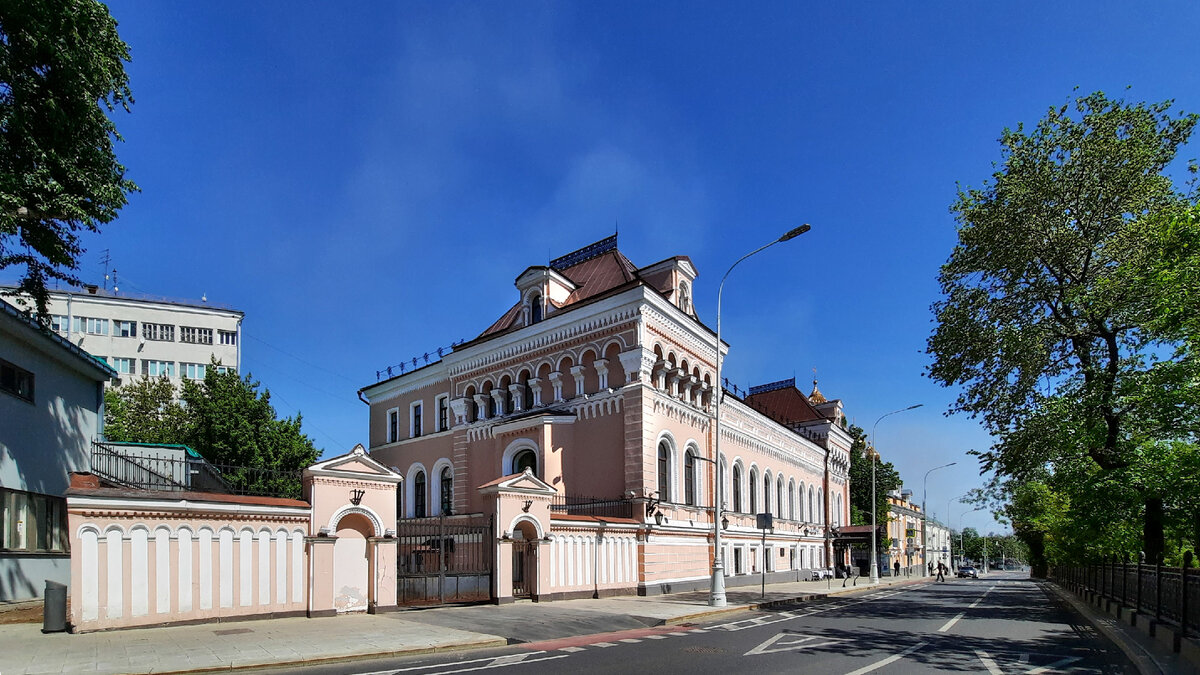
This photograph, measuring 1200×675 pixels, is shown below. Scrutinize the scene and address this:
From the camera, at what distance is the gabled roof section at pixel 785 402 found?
5300cm

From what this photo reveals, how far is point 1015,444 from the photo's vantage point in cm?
2369

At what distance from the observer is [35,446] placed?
723 inches

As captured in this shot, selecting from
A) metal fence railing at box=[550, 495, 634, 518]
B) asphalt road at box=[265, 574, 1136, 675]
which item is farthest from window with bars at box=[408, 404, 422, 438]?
asphalt road at box=[265, 574, 1136, 675]

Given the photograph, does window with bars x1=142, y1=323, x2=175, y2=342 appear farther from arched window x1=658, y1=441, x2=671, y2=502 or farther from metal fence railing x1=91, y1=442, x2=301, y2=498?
arched window x1=658, y1=441, x2=671, y2=502

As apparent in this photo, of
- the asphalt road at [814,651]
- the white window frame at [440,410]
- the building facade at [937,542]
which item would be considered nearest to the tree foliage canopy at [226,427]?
the white window frame at [440,410]

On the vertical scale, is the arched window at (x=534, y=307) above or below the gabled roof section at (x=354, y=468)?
above

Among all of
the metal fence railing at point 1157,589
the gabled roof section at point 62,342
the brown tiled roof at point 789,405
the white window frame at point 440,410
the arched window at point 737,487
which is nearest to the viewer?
the metal fence railing at point 1157,589

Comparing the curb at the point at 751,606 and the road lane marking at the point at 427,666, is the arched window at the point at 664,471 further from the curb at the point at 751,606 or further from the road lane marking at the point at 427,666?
the road lane marking at the point at 427,666

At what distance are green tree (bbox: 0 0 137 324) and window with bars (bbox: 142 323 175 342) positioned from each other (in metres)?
51.2

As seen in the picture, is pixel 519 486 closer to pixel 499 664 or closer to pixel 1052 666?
pixel 499 664

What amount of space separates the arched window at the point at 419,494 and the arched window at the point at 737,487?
16245 mm

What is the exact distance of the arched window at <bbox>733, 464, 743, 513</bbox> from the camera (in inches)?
1414

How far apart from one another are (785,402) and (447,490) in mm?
29549

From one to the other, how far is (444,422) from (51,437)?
18.9 meters
